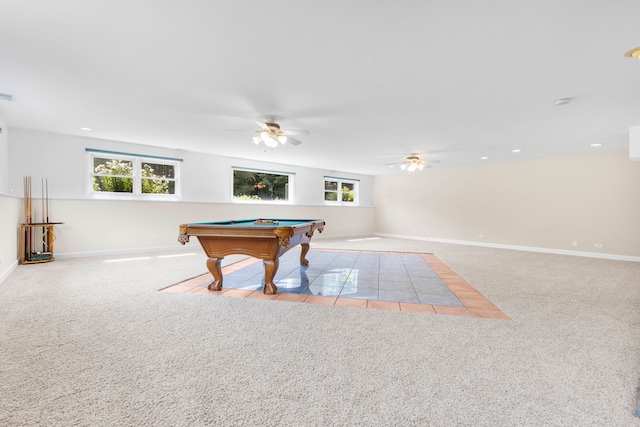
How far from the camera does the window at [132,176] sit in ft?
18.3

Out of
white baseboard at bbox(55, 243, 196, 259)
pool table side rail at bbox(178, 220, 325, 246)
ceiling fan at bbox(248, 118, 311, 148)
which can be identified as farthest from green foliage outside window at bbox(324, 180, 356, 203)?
pool table side rail at bbox(178, 220, 325, 246)

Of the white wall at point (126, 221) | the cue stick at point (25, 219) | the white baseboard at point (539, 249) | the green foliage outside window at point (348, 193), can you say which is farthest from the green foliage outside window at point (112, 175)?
the white baseboard at point (539, 249)

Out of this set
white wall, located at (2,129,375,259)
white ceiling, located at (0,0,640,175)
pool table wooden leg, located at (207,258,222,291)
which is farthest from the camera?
white wall, located at (2,129,375,259)

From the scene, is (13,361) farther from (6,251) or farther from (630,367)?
(630,367)

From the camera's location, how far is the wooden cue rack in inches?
181

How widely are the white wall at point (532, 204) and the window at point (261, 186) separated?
13.3ft

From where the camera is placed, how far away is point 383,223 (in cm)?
1015

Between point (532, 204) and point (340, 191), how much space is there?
5.47 metres

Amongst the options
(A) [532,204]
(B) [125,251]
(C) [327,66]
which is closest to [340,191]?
(A) [532,204]

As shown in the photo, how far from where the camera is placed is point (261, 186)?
7844 mm

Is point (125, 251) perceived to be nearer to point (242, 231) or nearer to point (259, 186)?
point (259, 186)

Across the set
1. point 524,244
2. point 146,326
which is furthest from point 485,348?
point 524,244

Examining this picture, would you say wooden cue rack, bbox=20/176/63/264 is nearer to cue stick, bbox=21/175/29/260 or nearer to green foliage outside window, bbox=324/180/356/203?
cue stick, bbox=21/175/29/260

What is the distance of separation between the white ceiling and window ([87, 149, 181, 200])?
0.99m
